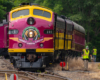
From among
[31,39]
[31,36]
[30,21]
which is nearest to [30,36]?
[31,36]

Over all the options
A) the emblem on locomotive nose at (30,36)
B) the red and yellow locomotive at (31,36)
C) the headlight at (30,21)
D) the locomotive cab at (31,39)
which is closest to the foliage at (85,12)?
the red and yellow locomotive at (31,36)

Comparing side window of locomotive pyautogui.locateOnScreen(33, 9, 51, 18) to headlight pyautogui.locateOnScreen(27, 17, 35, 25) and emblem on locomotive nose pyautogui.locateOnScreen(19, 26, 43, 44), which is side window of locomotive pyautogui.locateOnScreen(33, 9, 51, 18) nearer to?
headlight pyautogui.locateOnScreen(27, 17, 35, 25)

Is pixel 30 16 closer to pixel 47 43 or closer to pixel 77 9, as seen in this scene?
pixel 47 43

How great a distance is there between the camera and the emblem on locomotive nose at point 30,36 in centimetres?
1433

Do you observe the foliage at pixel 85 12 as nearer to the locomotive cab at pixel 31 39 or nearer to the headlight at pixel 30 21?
the locomotive cab at pixel 31 39

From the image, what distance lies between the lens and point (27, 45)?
47.3 ft

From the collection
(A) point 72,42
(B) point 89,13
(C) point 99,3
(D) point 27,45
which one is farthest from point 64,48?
(B) point 89,13

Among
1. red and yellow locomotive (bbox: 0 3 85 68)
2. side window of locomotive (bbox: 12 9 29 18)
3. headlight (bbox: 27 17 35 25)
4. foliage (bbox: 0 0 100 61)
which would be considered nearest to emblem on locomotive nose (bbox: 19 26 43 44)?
red and yellow locomotive (bbox: 0 3 85 68)

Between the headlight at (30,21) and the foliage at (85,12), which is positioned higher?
the foliage at (85,12)

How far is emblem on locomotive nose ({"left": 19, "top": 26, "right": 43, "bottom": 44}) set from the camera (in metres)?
14.3

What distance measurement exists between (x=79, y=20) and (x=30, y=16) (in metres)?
28.8

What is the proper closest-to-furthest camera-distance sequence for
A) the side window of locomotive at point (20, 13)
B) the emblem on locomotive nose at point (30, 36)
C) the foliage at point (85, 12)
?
the emblem on locomotive nose at point (30, 36), the side window of locomotive at point (20, 13), the foliage at point (85, 12)

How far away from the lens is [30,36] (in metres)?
14.3

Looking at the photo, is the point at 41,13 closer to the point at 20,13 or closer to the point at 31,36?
the point at 20,13
